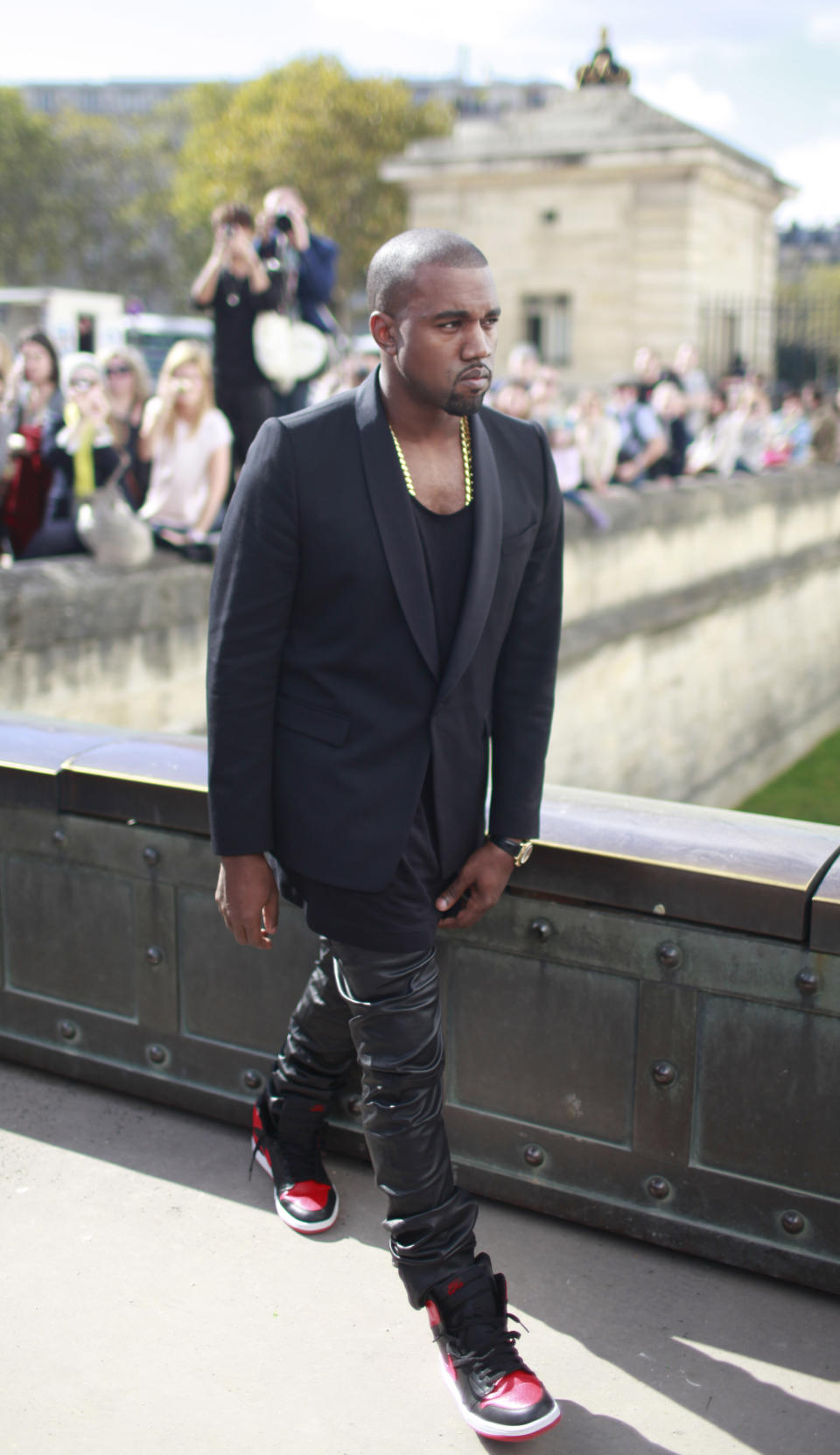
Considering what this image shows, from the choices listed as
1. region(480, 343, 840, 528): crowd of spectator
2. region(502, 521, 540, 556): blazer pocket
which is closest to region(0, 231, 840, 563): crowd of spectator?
region(480, 343, 840, 528): crowd of spectator

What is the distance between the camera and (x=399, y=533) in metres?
2.41

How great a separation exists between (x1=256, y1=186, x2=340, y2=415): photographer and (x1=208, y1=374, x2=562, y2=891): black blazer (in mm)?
5585

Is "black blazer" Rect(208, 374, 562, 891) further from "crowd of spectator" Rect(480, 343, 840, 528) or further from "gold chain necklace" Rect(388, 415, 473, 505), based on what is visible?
"crowd of spectator" Rect(480, 343, 840, 528)

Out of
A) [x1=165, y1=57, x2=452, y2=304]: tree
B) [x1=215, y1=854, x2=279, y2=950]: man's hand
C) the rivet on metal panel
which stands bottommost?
the rivet on metal panel

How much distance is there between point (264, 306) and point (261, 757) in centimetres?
575

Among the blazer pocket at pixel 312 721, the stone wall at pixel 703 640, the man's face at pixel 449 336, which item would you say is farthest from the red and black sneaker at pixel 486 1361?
the stone wall at pixel 703 640

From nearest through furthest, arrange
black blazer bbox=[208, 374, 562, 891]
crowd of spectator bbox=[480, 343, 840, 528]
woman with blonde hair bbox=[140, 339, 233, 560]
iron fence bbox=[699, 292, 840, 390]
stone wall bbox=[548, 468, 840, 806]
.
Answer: black blazer bbox=[208, 374, 562, 891]
woman with blonde hair bbox=[140, 339, 233, 560]
stone wall bbox=[548, 468, 840, 806]
crowd of spectator bbox=[480, 343, 840, 528]
iron fence bbox=[699, 292, 840, 390]

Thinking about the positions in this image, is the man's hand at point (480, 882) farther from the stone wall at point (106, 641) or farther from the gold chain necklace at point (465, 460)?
the stone wall at point (106, 641)

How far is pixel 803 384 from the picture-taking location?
72.3 ft

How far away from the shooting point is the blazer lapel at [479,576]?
246 cm

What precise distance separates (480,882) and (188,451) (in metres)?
5.25

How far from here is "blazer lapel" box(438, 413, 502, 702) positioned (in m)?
2.46

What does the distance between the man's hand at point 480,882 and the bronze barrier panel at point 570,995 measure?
0.24 metres

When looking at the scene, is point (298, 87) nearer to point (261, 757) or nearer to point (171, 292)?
point (171, 292)
